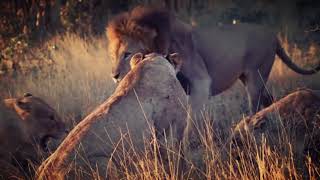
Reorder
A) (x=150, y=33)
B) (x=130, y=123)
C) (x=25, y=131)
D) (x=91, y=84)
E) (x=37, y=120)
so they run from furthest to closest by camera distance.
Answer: (x=91, y=84) < (x=150, y=33) < (x=37, y=120) < (x=25, y=131) < (x=130, y=123)

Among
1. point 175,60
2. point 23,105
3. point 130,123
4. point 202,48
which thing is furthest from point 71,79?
point 130,123

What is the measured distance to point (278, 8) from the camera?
59.8 ft

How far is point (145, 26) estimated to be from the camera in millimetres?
6250

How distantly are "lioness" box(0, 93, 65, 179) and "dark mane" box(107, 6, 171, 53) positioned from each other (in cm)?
116

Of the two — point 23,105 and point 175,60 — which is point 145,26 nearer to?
point 175,60

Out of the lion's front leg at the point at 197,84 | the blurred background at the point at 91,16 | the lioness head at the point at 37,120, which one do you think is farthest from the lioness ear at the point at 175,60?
the blurred background at the point at 91,16

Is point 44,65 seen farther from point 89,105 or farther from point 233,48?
point 233,48

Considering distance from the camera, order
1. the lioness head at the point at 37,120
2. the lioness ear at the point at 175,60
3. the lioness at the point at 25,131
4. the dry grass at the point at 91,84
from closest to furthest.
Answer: the lioness ear at the point at 175,60 → the lioness at the point at 25,131 → the lioness head at the point at 37,120 → the dry grass at the point at 91,84

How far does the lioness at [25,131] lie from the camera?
5.40 metres

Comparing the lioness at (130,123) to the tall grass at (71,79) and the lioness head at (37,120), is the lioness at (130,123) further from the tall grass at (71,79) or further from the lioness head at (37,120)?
the tall grass at (71,79)

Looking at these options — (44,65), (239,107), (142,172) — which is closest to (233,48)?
(239,107)

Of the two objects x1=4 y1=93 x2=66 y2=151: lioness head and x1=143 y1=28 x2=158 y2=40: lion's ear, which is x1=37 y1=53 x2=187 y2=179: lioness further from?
x1=4 y1=93 x2=66 y2=151: lioness head

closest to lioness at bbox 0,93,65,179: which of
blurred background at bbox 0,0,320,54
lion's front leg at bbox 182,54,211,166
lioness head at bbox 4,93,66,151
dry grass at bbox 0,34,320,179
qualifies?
lioness head at bbox 4,93,66,151

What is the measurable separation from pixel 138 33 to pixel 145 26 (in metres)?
0.12
